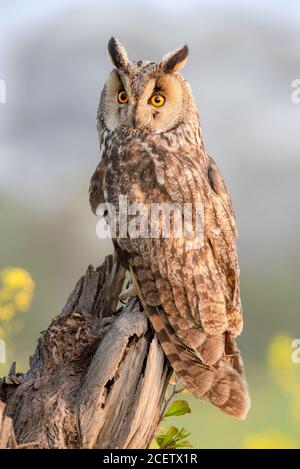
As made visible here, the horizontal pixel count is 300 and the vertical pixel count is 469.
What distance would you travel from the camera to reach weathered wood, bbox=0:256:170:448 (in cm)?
228

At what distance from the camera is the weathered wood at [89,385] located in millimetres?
2277

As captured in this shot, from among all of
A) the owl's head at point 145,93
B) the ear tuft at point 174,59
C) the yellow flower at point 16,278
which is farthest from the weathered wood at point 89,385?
the ear tuft at point 174,59

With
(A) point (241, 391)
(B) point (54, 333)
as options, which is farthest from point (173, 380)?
(B) point (54, 333)

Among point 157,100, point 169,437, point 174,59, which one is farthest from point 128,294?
point 174,59

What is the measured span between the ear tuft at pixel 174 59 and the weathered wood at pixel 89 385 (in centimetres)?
94

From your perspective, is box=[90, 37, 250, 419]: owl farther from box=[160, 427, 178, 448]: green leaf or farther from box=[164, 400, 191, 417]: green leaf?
box=[160, 427, 178, 448]: green leaf

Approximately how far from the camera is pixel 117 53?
2764 millimetres

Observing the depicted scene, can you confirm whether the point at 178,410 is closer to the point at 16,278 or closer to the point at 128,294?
the point at 128,294

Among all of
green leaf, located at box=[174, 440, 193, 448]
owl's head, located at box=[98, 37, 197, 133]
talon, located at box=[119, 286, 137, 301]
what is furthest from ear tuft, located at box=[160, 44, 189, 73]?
green leaf, located at box=[174, 440, 193, 448]

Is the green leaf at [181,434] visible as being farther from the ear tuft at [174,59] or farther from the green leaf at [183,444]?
the ear tuft at [174,59]

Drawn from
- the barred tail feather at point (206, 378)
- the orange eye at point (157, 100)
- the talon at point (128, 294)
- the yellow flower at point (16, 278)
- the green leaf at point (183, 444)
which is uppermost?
the orange eye at point (157, 100)

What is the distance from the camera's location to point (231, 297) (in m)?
2.70
